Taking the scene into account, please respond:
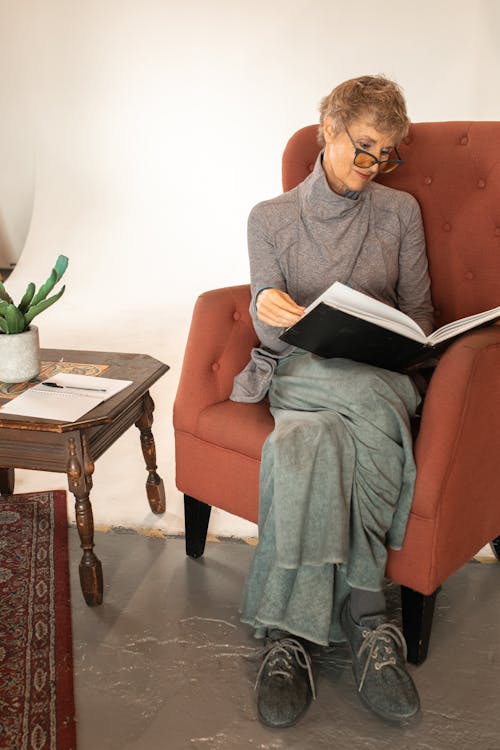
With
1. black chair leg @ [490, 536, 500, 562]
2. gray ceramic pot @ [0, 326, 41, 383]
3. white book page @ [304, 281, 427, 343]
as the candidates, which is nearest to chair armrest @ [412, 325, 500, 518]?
white book page @ [304, 281, 427, 343]

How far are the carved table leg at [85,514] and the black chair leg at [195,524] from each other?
0.25 metres

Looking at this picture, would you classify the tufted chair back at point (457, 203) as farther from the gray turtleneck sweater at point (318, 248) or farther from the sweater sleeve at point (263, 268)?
the sweater sleeve at point (263, 268)

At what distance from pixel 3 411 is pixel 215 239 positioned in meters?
3.43

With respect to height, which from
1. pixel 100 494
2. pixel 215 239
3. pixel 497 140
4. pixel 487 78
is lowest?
pixel 100 494

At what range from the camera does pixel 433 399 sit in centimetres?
132

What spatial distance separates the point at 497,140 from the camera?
168 cm

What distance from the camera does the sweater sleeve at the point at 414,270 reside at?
1.67 metres

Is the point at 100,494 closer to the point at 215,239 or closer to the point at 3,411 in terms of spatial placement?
the point at 3,411

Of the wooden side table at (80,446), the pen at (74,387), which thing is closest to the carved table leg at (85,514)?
the wooden side table at (80,446)

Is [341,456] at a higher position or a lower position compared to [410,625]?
higher

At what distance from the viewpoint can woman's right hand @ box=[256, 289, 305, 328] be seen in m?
1.45

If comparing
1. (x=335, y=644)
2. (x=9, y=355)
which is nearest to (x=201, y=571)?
(x=335, y=644)

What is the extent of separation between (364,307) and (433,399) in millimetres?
219

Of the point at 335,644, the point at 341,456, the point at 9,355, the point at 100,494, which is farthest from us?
the point at 100,494
